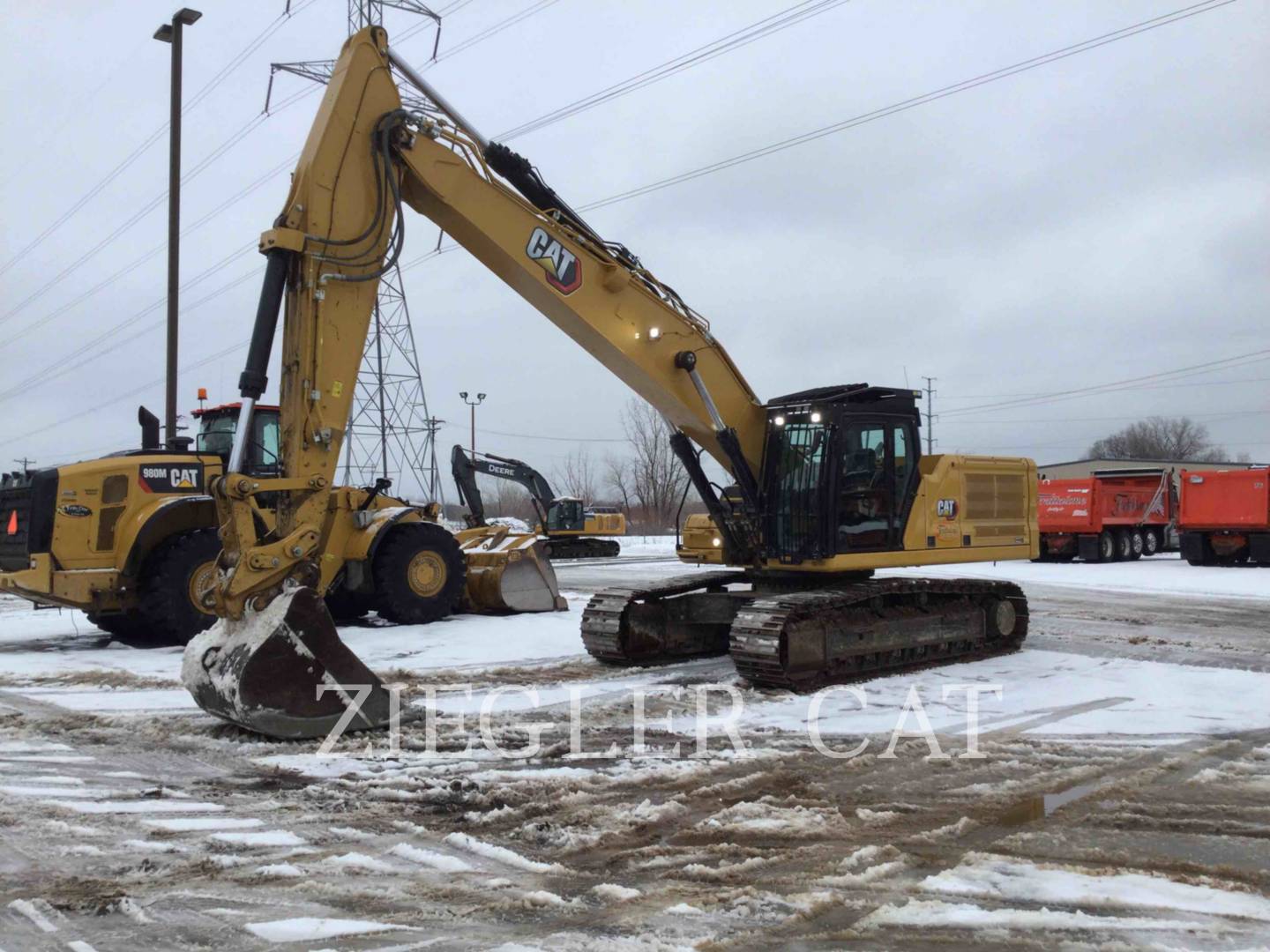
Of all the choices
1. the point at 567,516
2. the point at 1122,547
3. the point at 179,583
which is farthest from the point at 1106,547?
the point at 179,583

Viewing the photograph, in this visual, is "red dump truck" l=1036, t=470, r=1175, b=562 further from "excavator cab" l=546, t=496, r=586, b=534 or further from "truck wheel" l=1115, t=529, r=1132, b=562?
"excavator cab" l=546, t=496, r=586, b=534

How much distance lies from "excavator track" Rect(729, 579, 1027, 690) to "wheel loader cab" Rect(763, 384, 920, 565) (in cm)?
46

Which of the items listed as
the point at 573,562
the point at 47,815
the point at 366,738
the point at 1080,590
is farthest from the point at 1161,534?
the point at 47,815

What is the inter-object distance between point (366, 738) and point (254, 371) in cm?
245

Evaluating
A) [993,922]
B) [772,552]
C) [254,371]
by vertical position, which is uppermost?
[254,371]

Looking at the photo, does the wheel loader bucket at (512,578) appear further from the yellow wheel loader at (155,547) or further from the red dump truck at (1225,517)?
the red dump truck at (1225,517)

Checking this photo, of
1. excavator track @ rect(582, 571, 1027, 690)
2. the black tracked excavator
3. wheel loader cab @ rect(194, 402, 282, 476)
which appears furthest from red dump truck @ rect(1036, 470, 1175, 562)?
wheel loader cab @ rect(194, 402, 282, 476)

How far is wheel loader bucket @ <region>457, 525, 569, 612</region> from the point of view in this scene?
13.1m

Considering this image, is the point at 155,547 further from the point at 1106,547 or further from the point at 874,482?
the point at 1106,547

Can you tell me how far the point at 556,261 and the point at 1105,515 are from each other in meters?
22.6

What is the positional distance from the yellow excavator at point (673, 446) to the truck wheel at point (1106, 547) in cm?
1772

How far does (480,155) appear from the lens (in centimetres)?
811

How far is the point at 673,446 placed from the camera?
953 cm

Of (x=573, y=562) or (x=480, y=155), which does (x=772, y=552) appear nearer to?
(x=480, y=155)
